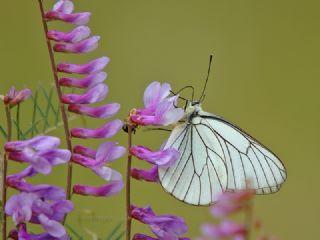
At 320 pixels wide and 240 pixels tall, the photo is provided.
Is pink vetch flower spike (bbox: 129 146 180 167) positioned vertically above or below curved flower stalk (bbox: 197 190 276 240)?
below

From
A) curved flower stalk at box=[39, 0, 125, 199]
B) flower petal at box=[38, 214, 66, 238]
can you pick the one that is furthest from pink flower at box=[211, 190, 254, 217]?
curved flower stalk at box=[39, 0, 125, 199]

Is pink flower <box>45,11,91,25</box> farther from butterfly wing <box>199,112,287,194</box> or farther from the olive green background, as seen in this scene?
the olive green background

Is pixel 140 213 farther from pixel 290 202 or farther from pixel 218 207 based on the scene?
pixel 290 202

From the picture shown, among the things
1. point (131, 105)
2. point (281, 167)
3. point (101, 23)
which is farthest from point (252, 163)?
point (101, 23)

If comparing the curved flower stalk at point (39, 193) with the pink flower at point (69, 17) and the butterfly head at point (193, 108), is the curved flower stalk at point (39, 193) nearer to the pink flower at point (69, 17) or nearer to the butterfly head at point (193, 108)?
the pink flower at point (69, 17)

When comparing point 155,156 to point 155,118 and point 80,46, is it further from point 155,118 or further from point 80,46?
point 80,46

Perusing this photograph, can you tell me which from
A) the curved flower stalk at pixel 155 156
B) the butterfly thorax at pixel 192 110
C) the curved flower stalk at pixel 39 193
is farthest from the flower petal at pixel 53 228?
the butterfly thorax at pixel 192 110
